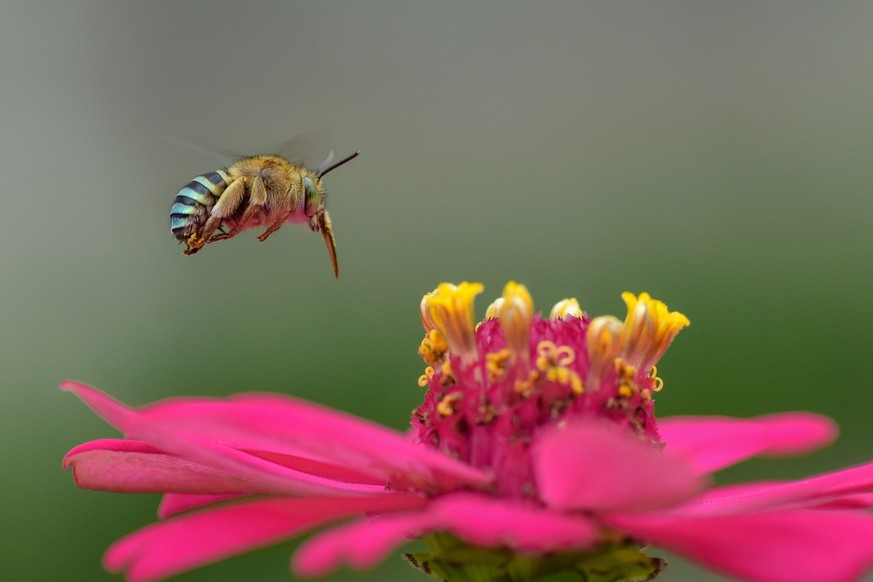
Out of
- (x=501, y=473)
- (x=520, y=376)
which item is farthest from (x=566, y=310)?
(x=501, y=473)

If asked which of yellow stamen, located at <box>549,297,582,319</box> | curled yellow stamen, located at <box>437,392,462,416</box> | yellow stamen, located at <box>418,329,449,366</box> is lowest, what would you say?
curled yellow stamen, located at <box>437,392,462,416</box>

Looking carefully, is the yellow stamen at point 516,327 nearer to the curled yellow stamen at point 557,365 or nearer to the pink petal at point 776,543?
the curled yellow stamen at point 557,365

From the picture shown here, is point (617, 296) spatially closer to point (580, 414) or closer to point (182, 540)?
point (580, 414)

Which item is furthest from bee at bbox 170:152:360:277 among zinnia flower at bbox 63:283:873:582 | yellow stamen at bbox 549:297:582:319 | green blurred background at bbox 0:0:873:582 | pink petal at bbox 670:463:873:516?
green blurred background at bbox 0:0:873:582

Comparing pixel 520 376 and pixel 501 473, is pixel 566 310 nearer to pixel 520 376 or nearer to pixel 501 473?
pixel 520 376

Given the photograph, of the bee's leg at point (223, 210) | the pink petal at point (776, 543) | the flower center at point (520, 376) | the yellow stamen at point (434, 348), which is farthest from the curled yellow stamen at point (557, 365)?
the bee's leg at point (223, 210)

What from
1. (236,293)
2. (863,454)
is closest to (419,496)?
(863,454)

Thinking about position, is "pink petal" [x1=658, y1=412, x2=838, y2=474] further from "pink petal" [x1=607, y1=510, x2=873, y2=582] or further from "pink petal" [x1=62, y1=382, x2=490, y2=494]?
"pink petal" [x1=62, y1=382, x2=490, y2=494]
